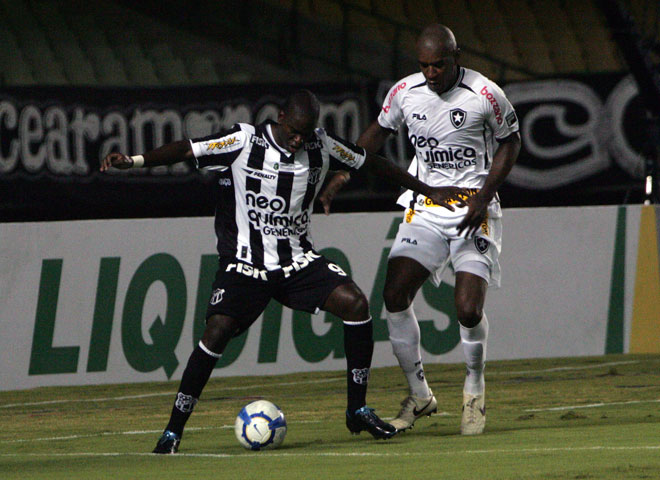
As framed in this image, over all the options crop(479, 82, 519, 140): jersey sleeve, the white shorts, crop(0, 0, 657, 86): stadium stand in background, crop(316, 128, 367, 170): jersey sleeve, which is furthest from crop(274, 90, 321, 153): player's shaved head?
crop(0, 0, 657, 86): stadium stand in background

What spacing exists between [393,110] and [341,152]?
0.71m

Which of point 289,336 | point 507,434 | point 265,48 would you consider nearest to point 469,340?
point 507,434

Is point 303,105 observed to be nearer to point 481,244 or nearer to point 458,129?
point 458,129

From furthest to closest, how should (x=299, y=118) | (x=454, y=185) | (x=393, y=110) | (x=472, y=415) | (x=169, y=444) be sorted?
(x=393, y=110) < (x=454, y=185) < (x=472, y=415) < (x=299, y=118) < (x=169, y=444)

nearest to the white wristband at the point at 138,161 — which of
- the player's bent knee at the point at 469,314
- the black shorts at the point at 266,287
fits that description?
the black shorts at the point at 266,287

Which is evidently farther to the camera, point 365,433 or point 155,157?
point 365,433

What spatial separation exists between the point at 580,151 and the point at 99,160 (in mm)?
4988

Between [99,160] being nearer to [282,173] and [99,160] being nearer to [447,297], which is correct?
[447,297]

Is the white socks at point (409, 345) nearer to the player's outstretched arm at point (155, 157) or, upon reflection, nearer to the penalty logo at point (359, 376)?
the penalty logo at point (359, 376)

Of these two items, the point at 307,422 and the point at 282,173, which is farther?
the point at 307,422

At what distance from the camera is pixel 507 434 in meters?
7.22

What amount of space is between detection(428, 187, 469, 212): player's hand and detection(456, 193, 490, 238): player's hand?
0.09 meters

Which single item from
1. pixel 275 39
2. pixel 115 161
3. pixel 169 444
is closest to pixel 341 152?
pixel 115 161

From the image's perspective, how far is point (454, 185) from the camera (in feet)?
24.9
